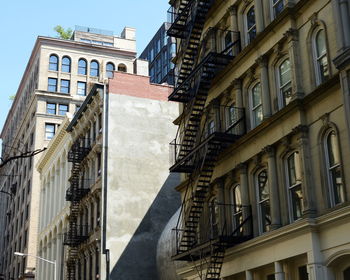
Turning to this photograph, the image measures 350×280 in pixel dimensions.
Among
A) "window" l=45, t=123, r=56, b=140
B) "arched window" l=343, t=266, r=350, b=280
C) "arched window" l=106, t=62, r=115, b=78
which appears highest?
"arched window" l=106, t=62, r=115, b=78

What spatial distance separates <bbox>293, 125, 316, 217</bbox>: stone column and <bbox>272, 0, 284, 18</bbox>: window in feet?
17.7

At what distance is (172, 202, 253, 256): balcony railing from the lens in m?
23.5

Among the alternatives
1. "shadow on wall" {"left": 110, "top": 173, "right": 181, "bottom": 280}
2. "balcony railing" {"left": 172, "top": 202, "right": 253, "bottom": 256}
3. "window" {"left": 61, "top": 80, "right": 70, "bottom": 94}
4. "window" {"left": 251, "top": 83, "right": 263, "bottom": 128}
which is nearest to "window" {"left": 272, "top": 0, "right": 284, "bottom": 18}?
"window" {"left": 251, "top": 83, "right": 263, "bottom": 128}

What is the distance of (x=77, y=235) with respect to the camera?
4559cm

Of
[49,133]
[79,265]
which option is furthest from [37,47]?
[79,265]

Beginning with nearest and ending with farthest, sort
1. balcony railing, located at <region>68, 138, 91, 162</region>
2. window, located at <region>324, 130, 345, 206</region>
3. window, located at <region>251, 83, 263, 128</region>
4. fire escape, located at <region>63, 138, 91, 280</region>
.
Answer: window, located at <region>324, 130, 345, 206</region>
window, located at <region>251, 83, 263, 128</region>
fire escape, located at <region>63, 138, 91, 280</region>
balcony railing, located at <region>68, 138, 91, 162</region>

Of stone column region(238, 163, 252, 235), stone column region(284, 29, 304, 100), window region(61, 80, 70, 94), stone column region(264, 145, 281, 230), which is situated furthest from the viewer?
window region(61, 80, 70, 94)

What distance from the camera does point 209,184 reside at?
89.0ft

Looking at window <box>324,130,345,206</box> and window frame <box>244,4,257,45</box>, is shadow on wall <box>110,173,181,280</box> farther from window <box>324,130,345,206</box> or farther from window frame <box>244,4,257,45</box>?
window <box>324,130,345,206</box>

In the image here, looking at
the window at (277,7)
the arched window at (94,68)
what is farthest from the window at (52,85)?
the window at (277,7)

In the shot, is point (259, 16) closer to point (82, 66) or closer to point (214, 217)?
point (214, 217)

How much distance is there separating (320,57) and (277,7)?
420cm

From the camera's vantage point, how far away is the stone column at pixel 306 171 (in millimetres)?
19625

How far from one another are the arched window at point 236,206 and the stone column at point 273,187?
256 cm
